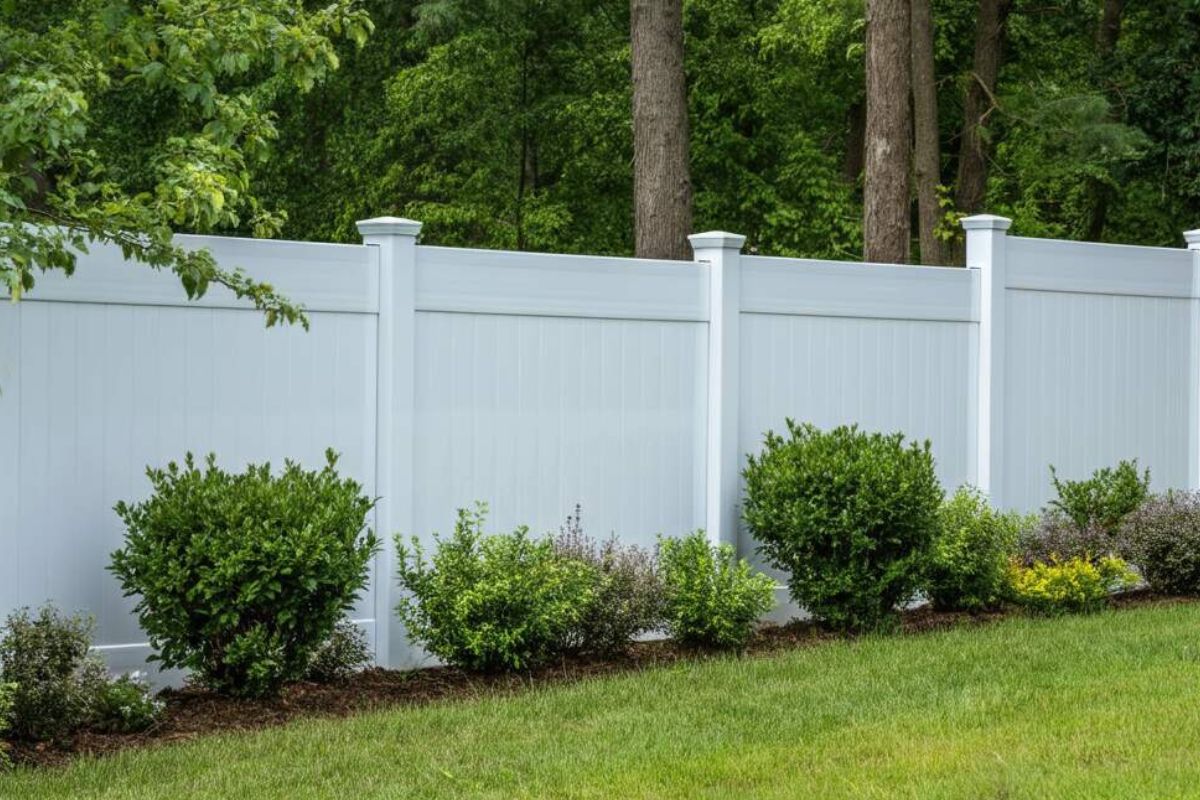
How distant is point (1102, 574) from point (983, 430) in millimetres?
1231

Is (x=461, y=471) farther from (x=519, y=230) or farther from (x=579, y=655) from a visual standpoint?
(x=519, y=230)

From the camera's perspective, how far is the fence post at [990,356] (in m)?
10.5

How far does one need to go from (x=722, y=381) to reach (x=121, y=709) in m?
3.88

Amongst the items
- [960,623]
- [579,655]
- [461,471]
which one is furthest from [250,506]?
[960,623]

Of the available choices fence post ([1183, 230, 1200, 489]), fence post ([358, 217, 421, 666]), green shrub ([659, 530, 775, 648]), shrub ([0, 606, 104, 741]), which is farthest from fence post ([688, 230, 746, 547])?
fence post ([1183, 230, 1200, 489])

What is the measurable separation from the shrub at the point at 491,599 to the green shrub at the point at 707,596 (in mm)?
602

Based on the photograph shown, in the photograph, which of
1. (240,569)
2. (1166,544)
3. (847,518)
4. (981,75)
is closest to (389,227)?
(240,569)

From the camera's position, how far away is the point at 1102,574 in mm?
9828

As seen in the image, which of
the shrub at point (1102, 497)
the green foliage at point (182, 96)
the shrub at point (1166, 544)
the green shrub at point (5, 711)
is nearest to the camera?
the green shrub at point (5, 711)

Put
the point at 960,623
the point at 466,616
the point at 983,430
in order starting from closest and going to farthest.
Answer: the point at 466,616 < the point at 960,623 < the point at 983,430

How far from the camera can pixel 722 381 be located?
9219 mm

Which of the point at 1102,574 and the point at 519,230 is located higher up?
the point at 519,230

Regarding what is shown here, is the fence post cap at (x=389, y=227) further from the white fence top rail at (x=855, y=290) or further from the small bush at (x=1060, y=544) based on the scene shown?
the small bush at (x=1060, y=544)

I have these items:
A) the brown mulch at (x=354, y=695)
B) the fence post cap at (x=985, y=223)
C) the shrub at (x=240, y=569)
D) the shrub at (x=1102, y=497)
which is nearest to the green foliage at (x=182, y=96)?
the shrub at (x=240, y=569)
